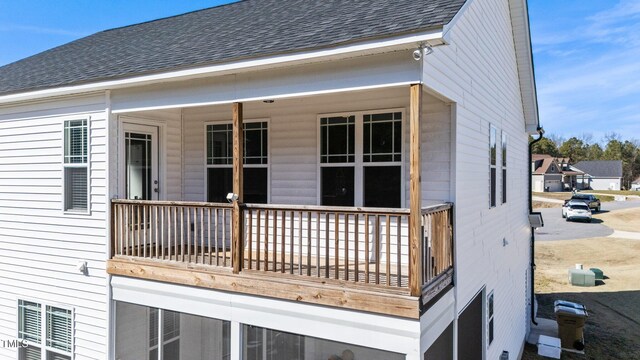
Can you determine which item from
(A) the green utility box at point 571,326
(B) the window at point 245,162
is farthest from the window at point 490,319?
(A) the green utility box at point 571,326

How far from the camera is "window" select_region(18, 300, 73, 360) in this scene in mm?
7996

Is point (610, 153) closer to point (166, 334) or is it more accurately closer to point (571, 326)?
point (571, 326)

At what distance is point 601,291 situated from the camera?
66.2 ft

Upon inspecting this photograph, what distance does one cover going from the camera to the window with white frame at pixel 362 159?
715 cm

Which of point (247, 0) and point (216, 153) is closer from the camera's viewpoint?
point (216, 153)

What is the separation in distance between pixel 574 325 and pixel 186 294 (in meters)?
12.2

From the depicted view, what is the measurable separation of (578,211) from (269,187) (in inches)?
1585

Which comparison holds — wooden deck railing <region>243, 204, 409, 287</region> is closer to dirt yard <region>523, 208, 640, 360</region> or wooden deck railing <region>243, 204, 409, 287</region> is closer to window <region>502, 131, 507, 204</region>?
window <region>502, 131, 507, 204</region>

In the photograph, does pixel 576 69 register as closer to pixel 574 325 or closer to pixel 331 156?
pixel 574 325

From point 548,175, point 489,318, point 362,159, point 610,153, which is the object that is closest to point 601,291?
point 489,318

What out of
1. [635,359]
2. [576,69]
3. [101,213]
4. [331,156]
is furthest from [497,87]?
[576,69]

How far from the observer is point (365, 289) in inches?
201

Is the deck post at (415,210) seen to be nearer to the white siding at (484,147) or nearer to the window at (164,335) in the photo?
the white siding at (484,147)

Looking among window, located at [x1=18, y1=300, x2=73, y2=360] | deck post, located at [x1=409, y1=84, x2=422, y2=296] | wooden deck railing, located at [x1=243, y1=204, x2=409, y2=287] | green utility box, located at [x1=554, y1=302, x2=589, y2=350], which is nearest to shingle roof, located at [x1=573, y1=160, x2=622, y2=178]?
green utility box, located at [x1=554, y1=302, x2=589, y2=350]
